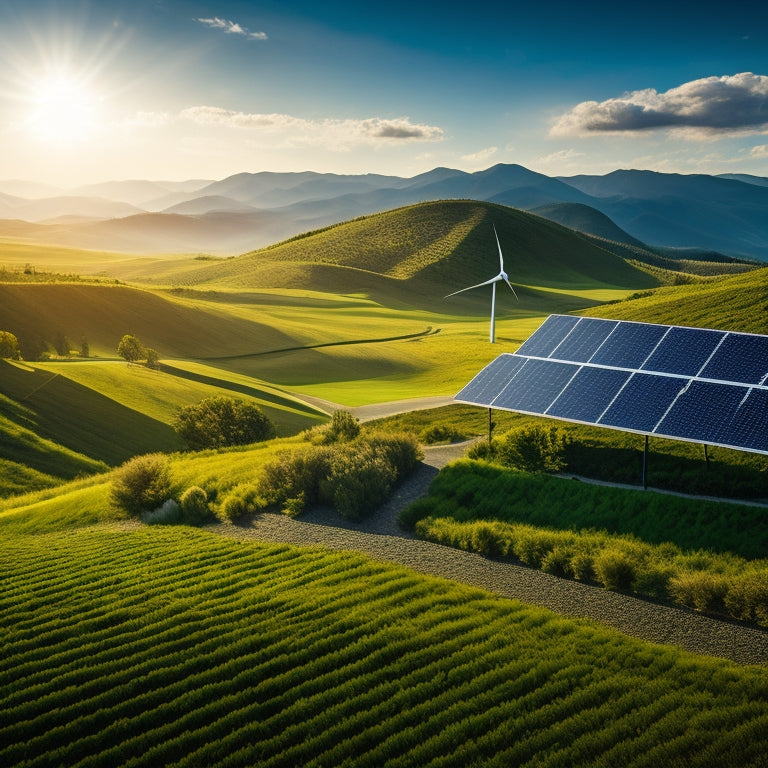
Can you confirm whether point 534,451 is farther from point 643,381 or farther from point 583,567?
point 583,567

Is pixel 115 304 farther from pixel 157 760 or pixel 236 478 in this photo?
pixel 157 760

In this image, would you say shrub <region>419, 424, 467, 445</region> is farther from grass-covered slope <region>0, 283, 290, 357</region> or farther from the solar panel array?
grass-covered slope <region>0, 283, 290, 357</region>

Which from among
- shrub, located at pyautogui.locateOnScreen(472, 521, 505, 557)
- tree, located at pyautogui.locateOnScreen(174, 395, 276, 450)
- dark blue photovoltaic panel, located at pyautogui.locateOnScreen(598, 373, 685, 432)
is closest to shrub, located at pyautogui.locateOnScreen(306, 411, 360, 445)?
tree, located at pyautogui.locateOnScreen(174, 395, 276, 450)

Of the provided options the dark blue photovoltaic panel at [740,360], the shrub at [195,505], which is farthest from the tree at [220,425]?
the dark blue photovoltaic panel at [740,360]

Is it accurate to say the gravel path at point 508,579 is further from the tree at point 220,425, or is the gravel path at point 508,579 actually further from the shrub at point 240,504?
the tree at point 220,425

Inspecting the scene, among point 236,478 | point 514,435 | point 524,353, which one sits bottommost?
point 236,478

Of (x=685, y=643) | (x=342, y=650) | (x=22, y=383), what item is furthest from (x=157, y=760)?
(x=22, y=383)
